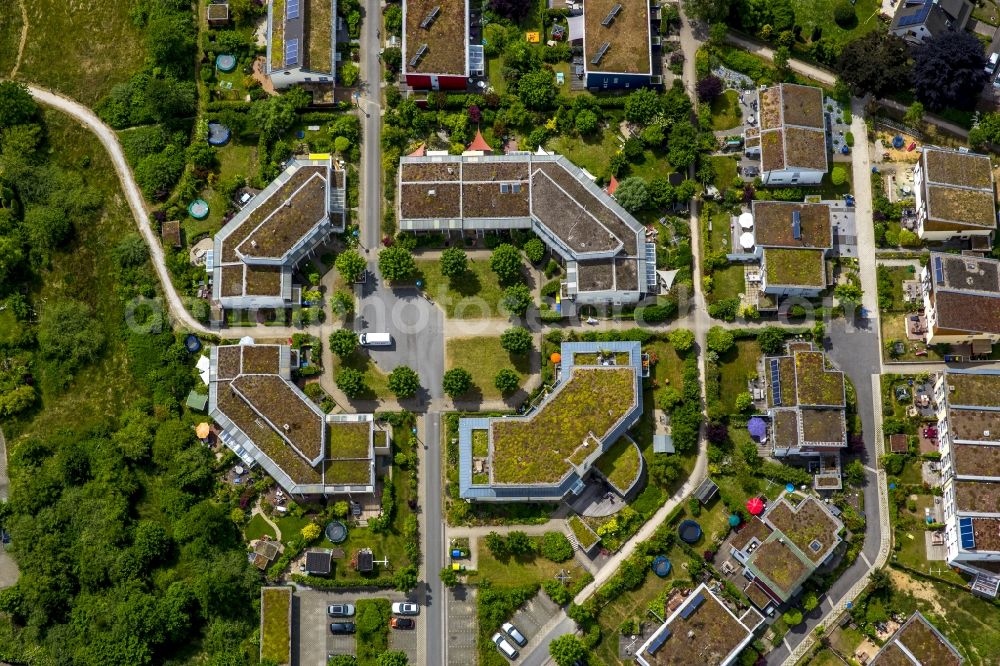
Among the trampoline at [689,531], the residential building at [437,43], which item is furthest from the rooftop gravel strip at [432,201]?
the trampoline at [689,531]

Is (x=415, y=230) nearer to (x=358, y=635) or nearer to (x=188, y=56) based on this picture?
(x=188, y=56)

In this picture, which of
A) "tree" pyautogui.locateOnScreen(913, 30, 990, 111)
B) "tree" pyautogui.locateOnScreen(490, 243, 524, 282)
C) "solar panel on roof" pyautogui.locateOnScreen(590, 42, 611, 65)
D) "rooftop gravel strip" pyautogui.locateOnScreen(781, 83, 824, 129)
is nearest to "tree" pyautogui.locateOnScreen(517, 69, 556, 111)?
"solar panel on roof" pyautogui.locateOnScreen(590, 42, 611, 65)

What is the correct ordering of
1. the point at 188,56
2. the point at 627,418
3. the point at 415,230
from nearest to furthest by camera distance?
the point at 627,418 < the point at 415,230 < the point at 188,56

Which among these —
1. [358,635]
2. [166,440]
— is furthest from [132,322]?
[358,635]

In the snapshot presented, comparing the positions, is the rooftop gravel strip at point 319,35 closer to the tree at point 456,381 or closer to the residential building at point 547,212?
the residential building at point 547,212

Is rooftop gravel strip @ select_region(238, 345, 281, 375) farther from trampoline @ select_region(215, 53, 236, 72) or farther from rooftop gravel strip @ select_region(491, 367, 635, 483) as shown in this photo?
trampoline @ select_region(215, 53, 236, 72)

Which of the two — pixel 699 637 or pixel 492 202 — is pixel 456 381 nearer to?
pixel 492 202
